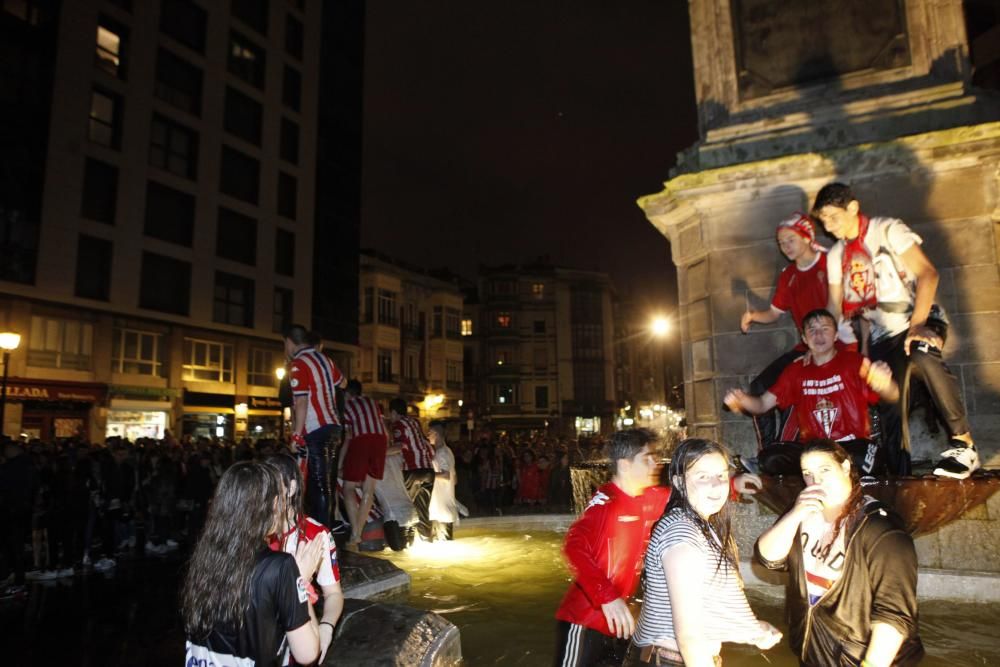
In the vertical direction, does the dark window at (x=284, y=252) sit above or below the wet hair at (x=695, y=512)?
above

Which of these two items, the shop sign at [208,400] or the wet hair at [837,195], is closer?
the wet hair at [837,195]

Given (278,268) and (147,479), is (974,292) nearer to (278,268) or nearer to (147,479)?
(147,479)

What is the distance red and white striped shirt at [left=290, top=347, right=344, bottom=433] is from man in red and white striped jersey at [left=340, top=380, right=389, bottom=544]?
162 cm

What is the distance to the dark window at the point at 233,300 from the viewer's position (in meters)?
32.1

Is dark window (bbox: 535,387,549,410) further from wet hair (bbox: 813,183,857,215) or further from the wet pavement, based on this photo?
wet hair (bbox: 813,183,857,215)

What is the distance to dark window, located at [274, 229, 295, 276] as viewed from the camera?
117 ft

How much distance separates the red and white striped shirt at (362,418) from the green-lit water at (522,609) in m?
1.62

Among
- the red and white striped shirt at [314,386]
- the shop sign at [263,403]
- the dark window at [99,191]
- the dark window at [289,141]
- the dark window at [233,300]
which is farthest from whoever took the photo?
the dark window at [289,141]

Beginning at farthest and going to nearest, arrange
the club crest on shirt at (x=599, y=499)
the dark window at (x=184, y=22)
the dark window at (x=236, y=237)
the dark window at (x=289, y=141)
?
the dark window at (x=289, y=141), the dark window at (x=236, y=237), the dark window at (x=184, y=22), the club crest on shirt at (x=599, y=499)

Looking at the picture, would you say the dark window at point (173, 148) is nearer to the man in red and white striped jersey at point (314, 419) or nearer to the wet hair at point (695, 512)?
the man in red and white striped jersey at point (314, 419)

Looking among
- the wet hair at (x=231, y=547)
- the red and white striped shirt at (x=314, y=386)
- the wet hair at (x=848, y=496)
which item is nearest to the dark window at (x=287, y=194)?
the red and white striped shirt at (x=314, y=386)

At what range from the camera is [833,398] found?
4832 millimetres

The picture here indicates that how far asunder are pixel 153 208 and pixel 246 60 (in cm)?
1056

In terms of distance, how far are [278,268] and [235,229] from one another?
316 centimetres
